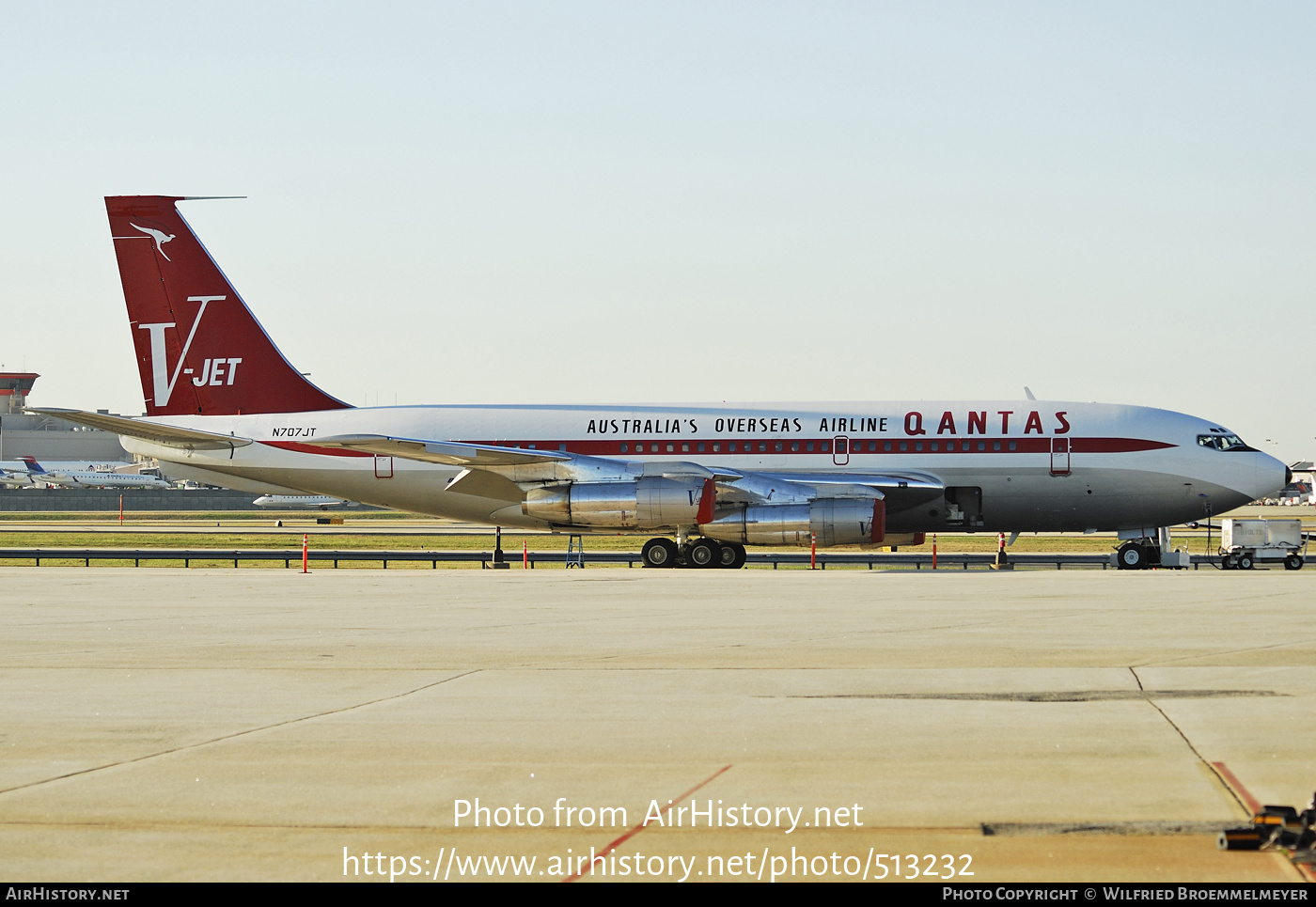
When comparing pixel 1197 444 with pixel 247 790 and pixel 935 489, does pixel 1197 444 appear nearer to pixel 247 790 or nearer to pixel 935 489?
pixel 935 489

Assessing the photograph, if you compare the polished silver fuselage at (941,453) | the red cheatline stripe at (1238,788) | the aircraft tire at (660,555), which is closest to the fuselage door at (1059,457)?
the polished silver fuselage at (941,453)

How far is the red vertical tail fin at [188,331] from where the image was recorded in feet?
120

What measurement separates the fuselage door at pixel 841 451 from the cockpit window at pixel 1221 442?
933 cm

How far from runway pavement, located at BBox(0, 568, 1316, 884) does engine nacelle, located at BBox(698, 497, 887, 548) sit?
11.8 m

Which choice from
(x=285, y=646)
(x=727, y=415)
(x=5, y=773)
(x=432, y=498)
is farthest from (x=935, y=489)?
(x=5, y=773)

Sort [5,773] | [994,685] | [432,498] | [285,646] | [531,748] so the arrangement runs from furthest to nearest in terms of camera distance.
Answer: [432,498] → [285,646] → [994,685] → [531,748] → [5,773]

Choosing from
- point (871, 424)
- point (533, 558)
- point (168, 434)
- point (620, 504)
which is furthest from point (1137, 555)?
point (168, 434)

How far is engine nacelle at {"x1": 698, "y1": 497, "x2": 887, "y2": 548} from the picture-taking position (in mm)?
31062

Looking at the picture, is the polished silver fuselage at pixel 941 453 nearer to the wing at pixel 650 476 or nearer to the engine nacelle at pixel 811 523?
the wing at pixel 650 476

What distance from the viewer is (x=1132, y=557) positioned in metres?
33.6

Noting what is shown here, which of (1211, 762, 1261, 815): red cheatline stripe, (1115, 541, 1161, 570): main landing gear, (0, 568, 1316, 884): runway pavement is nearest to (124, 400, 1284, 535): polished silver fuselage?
(1115, 541, 1161, 570): main landing gear

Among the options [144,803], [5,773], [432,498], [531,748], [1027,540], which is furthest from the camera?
[1027,540]
